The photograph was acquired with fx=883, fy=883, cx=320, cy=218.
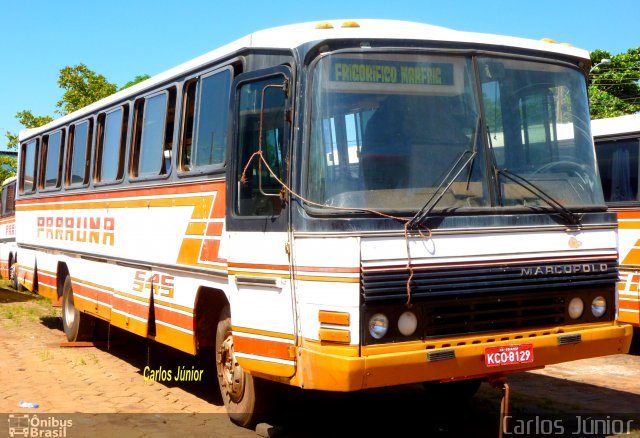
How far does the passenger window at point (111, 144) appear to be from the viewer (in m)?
10.5

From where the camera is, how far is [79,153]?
12.4m

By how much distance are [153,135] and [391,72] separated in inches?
A: 155

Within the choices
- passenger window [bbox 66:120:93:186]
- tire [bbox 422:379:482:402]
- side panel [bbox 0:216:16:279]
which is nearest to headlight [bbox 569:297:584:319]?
tire [bbox 422:379:482:402]

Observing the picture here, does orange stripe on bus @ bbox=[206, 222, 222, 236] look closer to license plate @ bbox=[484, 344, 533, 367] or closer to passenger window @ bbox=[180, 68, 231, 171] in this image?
passenger window @ bbox=[180, 68, 231, 171]

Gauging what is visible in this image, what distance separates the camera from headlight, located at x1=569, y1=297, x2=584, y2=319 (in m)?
6.59

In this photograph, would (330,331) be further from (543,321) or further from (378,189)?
(543,321)

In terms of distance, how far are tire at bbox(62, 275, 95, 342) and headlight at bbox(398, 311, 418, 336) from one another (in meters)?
7.63

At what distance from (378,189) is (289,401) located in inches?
120

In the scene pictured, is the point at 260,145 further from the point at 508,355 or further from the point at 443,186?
the point at 508,355

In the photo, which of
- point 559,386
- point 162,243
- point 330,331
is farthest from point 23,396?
point 559,386

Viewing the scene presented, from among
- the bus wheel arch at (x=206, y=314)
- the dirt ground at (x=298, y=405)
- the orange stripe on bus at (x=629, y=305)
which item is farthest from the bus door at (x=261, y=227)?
the orange stripe on bus at (x=629, y=305)

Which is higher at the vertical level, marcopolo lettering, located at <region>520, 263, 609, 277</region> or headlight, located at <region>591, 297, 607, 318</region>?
marcopolo lettering, located at <region>520, 263, 609, 277</region>

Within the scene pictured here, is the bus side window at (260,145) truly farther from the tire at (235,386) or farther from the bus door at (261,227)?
the tire at (235,386)

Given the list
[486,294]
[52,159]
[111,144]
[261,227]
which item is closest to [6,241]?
[52,159]
